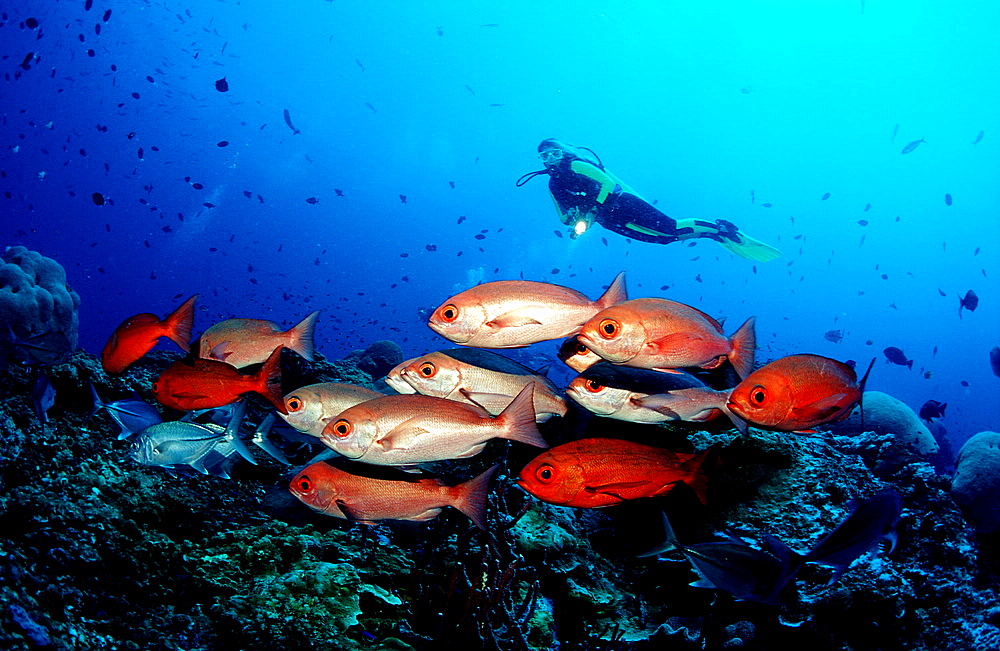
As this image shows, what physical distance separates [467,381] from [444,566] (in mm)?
1233

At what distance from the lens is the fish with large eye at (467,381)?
2.73 m

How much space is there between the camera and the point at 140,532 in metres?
2.69

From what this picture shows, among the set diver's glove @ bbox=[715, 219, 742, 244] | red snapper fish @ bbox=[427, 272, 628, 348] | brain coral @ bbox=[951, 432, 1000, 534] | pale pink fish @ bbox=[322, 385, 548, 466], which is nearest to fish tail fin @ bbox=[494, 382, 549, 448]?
pale pink fish @ bbox=[322, 385, 548, 466]

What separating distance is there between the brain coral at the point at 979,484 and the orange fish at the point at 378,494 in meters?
7.44

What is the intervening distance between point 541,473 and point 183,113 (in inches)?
4621

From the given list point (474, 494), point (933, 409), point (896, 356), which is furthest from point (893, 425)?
point (474, 494)

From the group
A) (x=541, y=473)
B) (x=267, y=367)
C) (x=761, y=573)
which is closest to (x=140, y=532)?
(x=267, y=367)

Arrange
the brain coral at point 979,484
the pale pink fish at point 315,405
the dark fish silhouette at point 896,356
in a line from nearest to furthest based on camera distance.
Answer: the pale pink fish at point 315,405
the brain coral at point 979,484
the dark fish silhouette at point 896,356

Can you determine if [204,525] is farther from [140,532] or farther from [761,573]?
[761,573]

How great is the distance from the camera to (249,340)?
3301 millimetres

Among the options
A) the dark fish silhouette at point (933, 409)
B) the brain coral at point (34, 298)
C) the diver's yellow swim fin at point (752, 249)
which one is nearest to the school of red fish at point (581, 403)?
the brain coral at point (34, 298)

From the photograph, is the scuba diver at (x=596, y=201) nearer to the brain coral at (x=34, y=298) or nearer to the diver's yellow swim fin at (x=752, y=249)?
the diver's yellow swim fin at (x=752, y=249)

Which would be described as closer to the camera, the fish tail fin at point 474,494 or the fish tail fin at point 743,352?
the fish tail fin at point 474,494

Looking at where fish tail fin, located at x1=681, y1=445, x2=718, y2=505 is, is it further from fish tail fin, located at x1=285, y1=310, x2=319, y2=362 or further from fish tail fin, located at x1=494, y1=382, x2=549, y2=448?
fish tail fin, located at x1=285, y1=310, x2=319, y2=362
